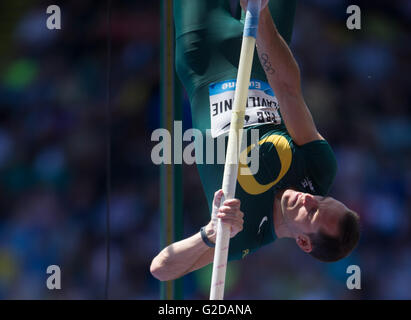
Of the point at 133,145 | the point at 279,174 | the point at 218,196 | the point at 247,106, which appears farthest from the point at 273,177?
the point at 133,145

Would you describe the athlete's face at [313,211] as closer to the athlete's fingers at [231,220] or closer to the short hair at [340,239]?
the short hair at [340,239]

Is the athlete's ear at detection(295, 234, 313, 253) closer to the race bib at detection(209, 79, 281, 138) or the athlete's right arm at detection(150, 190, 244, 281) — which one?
the athlete's right arm at detection(150, 190, 244, 281)

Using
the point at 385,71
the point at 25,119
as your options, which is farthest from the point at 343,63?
the point at 25,119

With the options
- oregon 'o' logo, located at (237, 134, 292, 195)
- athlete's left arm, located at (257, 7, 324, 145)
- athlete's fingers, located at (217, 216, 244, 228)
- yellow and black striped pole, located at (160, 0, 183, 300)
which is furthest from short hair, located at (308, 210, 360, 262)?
yellow and black striped pole, located at (160, 0, 183, 300)

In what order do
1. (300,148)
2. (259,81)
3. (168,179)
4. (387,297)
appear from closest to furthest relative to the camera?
(300,148)
(259,81)
(168,179)
(387,297)

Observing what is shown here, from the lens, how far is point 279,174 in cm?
252

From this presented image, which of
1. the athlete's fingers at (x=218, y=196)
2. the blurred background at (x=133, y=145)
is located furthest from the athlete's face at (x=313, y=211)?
the blurred background at (x=133, y=145)

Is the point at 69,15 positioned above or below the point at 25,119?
above

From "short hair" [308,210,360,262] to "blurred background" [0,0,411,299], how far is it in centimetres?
103

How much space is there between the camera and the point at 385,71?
3639 millimetres

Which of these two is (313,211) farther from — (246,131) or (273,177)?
(246,131)

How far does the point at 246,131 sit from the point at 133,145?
3.99ft
